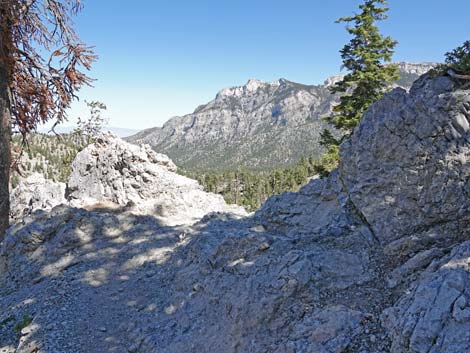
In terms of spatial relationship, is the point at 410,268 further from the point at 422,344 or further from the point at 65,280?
the point at 65,280

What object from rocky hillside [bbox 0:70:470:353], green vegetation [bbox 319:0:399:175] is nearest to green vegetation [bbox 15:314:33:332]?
rocky hillside [bbox 0:70:470:353]

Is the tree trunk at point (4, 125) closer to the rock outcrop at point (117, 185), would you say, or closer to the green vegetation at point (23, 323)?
the green vegetation at point (23, 323)

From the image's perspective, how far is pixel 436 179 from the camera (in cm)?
709

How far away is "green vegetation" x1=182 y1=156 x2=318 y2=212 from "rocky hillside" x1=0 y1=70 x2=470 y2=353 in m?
72.6

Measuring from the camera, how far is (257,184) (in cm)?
11038

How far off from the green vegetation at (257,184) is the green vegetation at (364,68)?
5682cm

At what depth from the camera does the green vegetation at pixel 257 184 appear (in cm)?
8712

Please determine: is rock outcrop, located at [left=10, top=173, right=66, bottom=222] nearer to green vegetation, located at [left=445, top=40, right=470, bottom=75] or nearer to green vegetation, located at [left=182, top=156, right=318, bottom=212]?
green vegetation, located at [left=445, top=40, right=470, bottom=75]

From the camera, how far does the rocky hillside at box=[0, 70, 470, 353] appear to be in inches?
213

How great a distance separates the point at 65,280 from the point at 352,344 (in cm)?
746

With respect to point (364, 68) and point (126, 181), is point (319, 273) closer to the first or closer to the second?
point (126, 181)


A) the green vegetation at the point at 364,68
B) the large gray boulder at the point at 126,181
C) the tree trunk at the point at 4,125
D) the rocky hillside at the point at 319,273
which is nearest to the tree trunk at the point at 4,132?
the tree trunk at the point at 4,125

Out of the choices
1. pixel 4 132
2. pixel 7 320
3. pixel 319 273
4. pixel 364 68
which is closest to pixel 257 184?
pixel 364 68

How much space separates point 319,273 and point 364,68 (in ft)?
68.1
